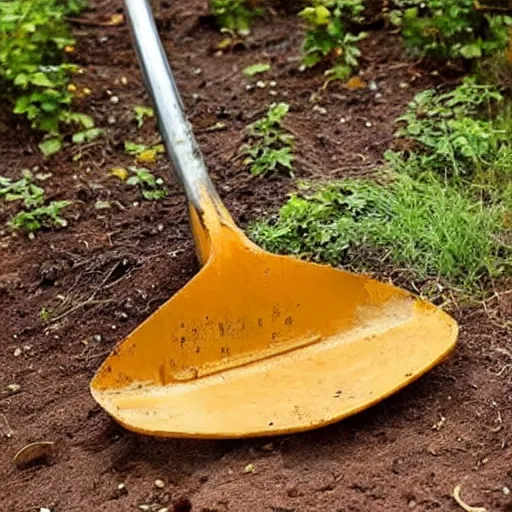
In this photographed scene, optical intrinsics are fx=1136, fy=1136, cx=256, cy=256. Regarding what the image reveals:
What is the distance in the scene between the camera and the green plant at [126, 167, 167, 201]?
2734 mm

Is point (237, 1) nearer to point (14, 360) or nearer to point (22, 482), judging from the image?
point (14, 360)

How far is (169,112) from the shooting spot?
2.49 meters

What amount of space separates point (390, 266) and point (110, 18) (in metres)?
1.60

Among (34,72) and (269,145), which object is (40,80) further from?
(269,145)

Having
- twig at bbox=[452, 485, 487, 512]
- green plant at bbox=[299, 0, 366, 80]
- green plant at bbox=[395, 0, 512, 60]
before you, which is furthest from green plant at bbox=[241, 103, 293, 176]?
twig at bbox=[452, 485, 487, 512]

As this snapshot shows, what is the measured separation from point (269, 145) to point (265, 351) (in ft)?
2.61

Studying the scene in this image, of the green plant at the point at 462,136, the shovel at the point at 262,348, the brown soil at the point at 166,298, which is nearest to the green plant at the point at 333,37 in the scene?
the brown soil at the point at 166,298

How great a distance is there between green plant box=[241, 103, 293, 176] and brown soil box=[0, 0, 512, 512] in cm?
4

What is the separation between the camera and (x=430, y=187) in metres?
2.52

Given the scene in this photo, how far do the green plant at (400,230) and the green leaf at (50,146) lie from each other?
0.69m

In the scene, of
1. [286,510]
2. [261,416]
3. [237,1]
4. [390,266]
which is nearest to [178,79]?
[237,1]

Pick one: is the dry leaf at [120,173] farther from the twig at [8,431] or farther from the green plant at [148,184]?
the twig at [8,431]

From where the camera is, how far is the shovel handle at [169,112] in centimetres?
236

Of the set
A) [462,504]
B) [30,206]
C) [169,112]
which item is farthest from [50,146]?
[462,504]
